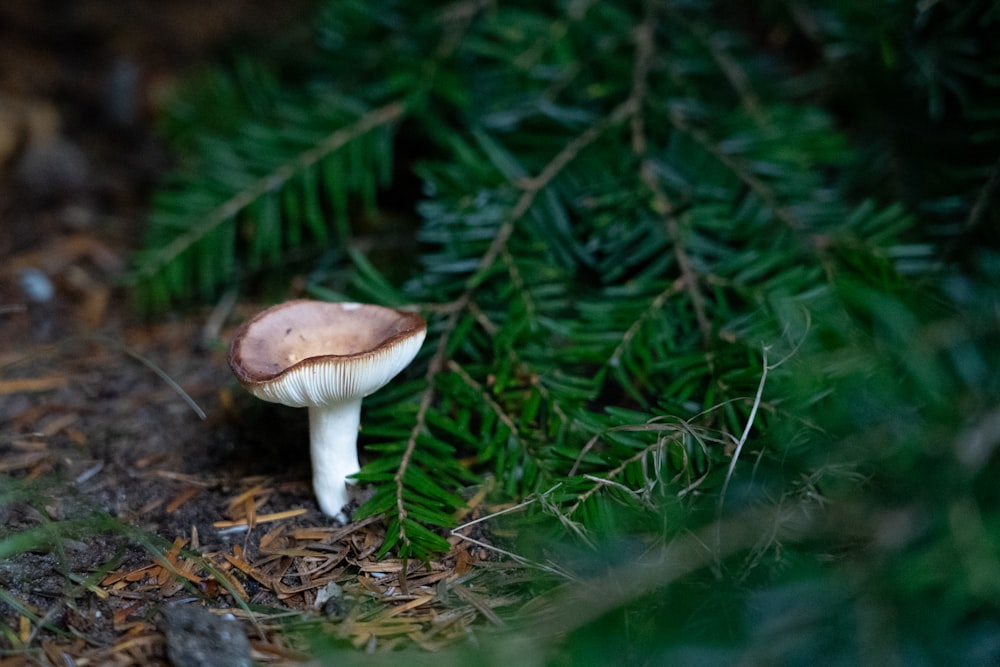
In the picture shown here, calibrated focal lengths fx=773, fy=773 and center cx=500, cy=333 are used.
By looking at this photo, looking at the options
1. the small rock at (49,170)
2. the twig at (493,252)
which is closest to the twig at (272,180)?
the twig at (493,252)

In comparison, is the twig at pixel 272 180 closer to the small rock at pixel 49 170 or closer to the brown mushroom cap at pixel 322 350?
the brown mushroom cap at pixel 322 350

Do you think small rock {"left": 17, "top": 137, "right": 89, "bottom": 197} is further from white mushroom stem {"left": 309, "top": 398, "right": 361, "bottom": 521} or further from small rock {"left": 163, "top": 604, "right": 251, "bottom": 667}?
small rock {"left": 163, "top": 604, "right": 251, "bottom": 667}

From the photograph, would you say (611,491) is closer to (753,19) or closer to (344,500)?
(344,500)

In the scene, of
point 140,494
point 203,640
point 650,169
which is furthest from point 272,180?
point 203,640

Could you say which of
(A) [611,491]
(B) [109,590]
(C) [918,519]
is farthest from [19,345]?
(C) [918,519]

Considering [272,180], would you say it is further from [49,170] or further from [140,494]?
[49,170]

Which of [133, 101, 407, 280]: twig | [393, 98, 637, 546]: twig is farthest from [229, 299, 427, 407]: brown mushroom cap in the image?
[133, 101, 407, 280]: twig
